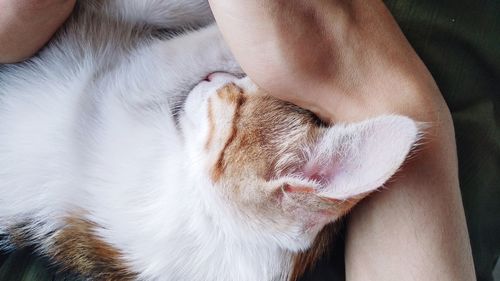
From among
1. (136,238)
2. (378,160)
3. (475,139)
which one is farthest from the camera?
(475,139)

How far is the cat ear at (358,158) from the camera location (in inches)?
30.2

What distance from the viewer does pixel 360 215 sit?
95cm

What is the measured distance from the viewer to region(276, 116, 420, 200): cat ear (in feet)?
2.52

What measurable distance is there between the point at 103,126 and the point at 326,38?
45cm

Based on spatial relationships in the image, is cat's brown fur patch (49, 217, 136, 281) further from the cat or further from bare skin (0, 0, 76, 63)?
bare skin (0, 0, 76, 63)

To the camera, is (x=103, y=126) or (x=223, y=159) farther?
(x=103, y=126)

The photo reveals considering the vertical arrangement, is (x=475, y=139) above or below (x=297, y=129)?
below

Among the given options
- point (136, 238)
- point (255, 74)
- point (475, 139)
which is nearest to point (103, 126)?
point (136, 238)

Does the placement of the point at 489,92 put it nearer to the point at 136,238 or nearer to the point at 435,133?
the point at 435,133

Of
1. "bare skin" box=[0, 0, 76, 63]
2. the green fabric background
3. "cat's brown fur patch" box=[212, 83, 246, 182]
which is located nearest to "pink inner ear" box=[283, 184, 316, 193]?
"cat's brown fur patch" box=[212, 83, 246, 182]

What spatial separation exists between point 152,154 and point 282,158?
10.5 inches

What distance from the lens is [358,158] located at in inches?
31.3

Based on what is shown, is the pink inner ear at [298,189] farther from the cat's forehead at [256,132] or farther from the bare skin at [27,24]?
the bare skin at [27,24]

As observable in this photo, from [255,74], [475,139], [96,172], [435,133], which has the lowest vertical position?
[475,139]
